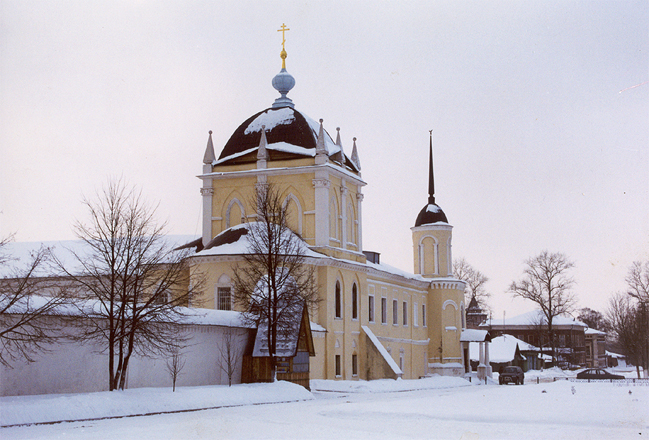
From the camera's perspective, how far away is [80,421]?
19094 millimetres

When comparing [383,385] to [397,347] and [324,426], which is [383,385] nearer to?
[397,347]

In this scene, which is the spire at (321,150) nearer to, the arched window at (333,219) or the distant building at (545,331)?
the arched window at (333,219)

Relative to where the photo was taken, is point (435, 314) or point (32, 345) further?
point (435, 314)

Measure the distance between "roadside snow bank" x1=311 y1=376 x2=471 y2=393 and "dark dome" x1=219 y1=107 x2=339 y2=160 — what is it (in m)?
12.5

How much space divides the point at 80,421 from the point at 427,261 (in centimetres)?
4516

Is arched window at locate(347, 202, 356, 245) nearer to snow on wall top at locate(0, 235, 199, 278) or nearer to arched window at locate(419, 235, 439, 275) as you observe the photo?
snow on wall top at locate(0, 235, 199, 278)

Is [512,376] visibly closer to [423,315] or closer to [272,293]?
[423,315]

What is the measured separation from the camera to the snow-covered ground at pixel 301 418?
16547 mm

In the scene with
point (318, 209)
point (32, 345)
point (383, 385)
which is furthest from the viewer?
point (318, 209)

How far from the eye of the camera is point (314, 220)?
45.5 metres

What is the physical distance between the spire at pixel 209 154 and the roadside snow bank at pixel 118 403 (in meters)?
22.6

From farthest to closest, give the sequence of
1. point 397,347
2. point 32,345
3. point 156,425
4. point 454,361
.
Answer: point 454,361 → point 397,347 → point 32,345 → point 156,425

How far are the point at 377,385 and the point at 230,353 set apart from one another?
10977 mm

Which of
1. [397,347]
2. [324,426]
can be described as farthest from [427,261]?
[324,426]
